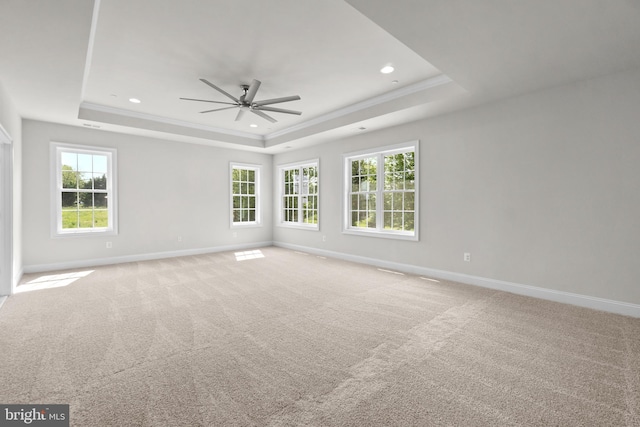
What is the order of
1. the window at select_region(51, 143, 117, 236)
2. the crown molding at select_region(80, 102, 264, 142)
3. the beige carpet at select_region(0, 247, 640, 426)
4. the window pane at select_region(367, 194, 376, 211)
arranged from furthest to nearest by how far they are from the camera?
the window pane at select_region(367, 194, 376, 211)
the window at select_region(51, 143, 117, 236)
the crown molding at select_region(80, 102, 264, 142)
the beige carpet at select_region(0, 247, 640, 426)

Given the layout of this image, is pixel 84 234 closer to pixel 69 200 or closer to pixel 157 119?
pixel 69 200

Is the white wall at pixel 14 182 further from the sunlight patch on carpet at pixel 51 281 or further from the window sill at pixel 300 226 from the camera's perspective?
the window sill at pixel 300 226

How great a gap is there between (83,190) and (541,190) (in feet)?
25.2

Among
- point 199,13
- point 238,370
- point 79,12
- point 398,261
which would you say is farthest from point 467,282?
point 79,12

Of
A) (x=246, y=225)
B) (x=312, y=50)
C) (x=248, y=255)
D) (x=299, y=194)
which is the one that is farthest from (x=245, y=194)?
(x=312, y=50)

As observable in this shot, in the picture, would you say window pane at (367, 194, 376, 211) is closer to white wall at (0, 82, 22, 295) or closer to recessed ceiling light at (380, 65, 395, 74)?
recessed ceiling light at (380, 65, 395, 74)

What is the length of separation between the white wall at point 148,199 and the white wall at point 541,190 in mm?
4541

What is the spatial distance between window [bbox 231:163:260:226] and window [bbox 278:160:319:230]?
2.28 ft

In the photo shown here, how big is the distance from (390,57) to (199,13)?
2.08 meters

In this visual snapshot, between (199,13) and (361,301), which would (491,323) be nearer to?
(361,301)

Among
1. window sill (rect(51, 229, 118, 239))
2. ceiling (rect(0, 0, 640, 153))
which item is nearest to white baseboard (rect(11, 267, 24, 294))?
window sill (rect(51, 229, 118, 239))

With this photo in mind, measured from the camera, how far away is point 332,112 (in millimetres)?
5625

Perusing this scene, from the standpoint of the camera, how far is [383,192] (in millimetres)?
5820

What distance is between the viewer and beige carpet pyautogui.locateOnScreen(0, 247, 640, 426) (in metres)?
1.75
